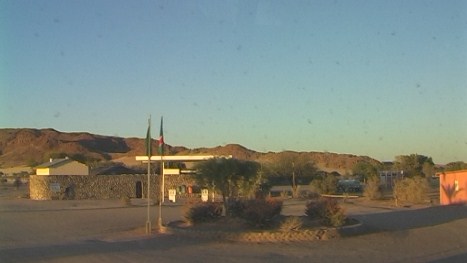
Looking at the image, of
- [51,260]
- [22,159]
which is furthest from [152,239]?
[22,159]

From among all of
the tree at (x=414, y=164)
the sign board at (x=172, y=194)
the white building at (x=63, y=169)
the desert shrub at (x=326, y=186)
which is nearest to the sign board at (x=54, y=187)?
the white building at (x=63, y=169)

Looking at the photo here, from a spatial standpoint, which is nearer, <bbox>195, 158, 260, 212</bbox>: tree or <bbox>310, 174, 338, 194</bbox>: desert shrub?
<bbox>195, 158, 260, 212</bbox>: tree

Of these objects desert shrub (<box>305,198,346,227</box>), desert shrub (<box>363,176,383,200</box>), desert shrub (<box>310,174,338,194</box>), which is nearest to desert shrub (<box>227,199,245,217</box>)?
desert shrub (<box>305,198,346,227</box>)

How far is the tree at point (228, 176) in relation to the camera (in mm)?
26516

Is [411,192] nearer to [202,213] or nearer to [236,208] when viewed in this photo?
[236,208]

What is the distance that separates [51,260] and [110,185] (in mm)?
42505

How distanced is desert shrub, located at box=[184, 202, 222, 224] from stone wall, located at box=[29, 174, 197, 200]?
2964 centimetres

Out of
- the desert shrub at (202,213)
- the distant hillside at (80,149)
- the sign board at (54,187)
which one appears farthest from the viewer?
the distant hillside at (80,149)

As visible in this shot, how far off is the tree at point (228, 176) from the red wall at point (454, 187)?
24.0 metres

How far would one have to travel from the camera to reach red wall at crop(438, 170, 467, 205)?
151ft

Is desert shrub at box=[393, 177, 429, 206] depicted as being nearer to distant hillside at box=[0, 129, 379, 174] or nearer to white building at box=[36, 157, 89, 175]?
white building at box=[36, 157, 89, 175]

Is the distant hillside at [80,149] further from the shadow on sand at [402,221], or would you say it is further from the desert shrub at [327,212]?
the desert shrub at [327,212]

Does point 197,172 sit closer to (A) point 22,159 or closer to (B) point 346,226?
(B) point 346,226

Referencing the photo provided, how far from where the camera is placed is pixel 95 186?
5753 cm
